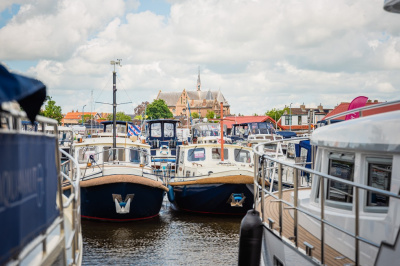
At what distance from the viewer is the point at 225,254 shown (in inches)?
502

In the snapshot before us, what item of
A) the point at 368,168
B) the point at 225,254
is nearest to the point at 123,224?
the point at 225,254

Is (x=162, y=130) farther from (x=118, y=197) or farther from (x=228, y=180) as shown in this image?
(x=118, y=197)

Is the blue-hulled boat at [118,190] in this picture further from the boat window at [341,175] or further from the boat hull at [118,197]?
the boat window at [341,175]

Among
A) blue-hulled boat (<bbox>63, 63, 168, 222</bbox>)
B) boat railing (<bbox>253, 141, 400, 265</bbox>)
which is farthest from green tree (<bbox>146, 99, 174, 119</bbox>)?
boat railing (<bbox>253, 141, 400, 265</bbox>)

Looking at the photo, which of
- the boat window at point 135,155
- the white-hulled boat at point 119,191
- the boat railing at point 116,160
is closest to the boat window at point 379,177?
the white-hulled boat at point 119,191

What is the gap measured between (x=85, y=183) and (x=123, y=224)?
204 cm

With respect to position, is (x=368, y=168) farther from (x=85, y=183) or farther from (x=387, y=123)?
(x=85, y=183)

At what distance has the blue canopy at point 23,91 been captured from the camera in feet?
10.4

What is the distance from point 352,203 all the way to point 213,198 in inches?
464

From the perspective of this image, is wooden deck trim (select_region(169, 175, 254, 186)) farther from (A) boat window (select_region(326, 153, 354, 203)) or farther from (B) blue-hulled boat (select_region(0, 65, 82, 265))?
(B) blue-hulled boat (select_region(0, 65, 82, 265))

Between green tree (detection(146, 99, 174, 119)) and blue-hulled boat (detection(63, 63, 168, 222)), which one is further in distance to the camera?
green tree (detection(146, 99, 174, 119))

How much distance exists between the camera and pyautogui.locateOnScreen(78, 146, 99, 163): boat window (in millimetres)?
18453

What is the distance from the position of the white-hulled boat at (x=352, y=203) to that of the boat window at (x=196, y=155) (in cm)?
1295

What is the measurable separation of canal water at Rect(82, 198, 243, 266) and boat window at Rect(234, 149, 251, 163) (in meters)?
3.34
